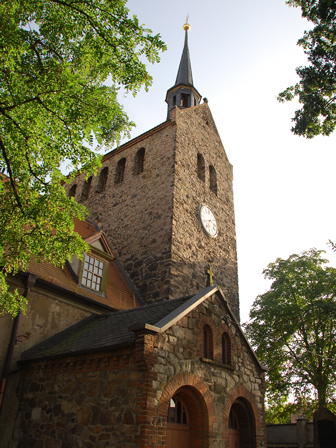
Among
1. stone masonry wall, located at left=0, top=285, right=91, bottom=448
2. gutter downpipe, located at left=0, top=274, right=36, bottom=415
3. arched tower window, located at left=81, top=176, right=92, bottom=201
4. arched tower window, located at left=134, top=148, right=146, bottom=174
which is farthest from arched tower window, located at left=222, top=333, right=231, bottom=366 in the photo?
arched tower window, located at left=81, top=176, right=92, bottom=201

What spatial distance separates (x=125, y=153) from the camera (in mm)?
19141

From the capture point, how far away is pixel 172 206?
1480 centimetres

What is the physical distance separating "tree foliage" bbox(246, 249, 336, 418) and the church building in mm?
4988

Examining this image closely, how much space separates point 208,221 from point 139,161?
4748mm

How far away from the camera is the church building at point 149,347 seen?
6.82m

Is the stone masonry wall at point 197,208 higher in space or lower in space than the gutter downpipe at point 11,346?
higher

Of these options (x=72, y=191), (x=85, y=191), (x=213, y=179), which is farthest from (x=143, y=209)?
(x=72, y=191)

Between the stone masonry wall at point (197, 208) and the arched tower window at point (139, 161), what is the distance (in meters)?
2.27

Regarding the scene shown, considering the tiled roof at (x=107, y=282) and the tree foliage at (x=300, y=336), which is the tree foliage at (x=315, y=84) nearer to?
the tiled roof at (x=107, y=282)

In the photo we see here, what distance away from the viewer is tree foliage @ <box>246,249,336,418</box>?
61.8ft

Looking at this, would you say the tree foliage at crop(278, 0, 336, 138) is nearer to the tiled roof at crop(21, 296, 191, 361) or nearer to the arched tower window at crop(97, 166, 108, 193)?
the tiled roof at crop(21, 296, 191, 361)

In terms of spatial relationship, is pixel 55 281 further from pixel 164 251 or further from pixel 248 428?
pixel 248 428

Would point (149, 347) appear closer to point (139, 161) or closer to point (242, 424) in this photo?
point (242, 424)

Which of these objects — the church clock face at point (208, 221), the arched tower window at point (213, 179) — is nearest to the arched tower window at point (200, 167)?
the arched tower window at point (213, 179)
